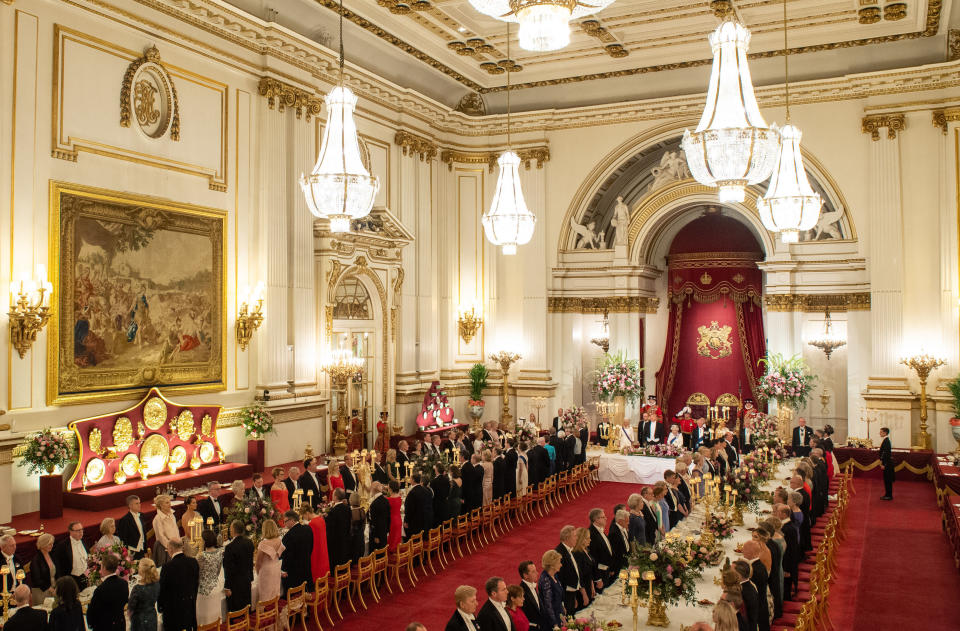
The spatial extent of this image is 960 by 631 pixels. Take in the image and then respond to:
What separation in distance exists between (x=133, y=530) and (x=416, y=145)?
41.2ft

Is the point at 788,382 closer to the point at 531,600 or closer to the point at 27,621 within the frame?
the point at 531,600

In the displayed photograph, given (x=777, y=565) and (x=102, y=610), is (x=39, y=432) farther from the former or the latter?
(x=777, y=565)

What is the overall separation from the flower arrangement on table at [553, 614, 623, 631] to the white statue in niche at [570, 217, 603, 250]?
1509cm

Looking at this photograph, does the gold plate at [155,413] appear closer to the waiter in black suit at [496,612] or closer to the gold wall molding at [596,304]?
the waiter in black suit at [496,612]

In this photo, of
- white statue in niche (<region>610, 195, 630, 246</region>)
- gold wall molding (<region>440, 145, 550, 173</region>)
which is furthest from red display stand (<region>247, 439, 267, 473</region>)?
white statue in niche (<region>610, 195, 630, 246</region>)

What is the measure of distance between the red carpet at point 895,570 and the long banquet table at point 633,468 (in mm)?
3516

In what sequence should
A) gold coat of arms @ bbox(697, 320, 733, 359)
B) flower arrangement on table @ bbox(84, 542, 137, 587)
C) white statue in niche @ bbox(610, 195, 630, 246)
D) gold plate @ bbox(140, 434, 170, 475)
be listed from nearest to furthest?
flower arrangement on table @ bbox(84, 542, 137, 587)
gold plate @ bbox(140, 434, 170, 475)
white statue in niche @ bbox(610, 195, 630, 246)
gold coat of arms @ bbox(697, 320, 733, 359)

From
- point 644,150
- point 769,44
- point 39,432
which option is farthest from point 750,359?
point 39,432

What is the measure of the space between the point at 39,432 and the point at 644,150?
49.8 feet

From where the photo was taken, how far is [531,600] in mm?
6773

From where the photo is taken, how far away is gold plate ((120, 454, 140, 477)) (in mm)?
11607

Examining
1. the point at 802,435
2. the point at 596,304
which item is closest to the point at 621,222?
the point at 596,304

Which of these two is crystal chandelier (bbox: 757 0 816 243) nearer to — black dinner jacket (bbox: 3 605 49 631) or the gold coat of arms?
black dinner jacket (bbox: 3 605 49 631)

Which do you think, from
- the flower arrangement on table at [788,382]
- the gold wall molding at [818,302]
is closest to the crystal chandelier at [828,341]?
the gold wall molding at [818,302]
